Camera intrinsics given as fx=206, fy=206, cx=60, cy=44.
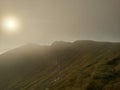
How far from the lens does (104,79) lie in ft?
440

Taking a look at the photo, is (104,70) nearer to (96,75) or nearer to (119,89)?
(96,75)

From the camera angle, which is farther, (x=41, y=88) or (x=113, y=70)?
(x=41, y=88)

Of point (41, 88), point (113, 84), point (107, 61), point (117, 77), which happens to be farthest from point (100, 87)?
point (41, 88)

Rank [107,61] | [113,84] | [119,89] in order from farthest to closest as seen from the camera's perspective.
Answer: [107,61] < [113,84] < [119,89]

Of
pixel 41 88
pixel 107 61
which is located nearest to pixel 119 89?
pixel 107 61

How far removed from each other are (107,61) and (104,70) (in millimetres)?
19397

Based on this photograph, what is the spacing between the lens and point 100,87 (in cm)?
12175

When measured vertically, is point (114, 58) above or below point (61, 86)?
above

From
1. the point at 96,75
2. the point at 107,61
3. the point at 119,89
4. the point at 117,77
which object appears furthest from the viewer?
the point at 107,61

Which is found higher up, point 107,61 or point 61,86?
point 107,61

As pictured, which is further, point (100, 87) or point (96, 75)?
point (96, 75)

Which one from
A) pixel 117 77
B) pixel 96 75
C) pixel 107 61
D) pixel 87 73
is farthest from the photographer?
pixel 107 61

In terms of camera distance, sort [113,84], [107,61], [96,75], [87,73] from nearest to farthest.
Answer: [113,84] → [96,75] → [87,73] → [107,61]

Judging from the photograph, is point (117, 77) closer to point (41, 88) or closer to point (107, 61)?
point (107, 61)
